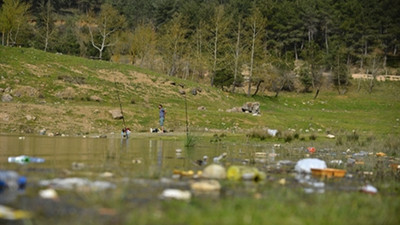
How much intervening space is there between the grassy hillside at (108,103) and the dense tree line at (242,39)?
534 inches

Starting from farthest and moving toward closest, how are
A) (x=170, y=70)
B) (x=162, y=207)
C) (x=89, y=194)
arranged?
(x=170, y=70) → (x=89, y=194) → (x=162, y=207)

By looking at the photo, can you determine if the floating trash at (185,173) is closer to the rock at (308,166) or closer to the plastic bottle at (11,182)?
the rock at (308,166)

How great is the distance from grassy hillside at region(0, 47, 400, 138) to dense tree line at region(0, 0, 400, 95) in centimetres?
1357

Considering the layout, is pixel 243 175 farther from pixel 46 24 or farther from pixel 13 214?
pixel 46 24

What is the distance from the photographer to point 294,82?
310ft

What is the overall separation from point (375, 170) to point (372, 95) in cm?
7854

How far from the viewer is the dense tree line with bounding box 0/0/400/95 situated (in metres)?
74.4

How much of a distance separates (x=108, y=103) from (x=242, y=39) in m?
37.5

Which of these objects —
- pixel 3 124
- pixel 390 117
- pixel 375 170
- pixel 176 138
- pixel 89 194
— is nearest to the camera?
pixel 89 194

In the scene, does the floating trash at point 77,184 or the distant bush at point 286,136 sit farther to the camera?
the distant bush at point 286,136

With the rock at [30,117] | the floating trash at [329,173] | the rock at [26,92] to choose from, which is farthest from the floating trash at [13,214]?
the rock at [26,92]

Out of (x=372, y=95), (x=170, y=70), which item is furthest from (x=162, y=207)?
(x=372, y=95)

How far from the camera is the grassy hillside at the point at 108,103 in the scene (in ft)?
106

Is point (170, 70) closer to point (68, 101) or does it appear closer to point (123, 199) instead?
point (68, 101)
